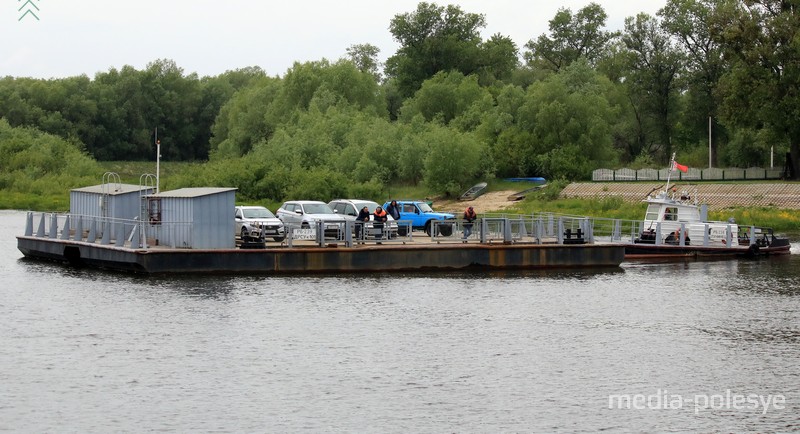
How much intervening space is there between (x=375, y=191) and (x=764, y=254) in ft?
125

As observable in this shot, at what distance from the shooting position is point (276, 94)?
11744 centimetres

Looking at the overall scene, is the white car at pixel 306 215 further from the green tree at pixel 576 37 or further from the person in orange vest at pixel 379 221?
the green tree at pixel 576 37

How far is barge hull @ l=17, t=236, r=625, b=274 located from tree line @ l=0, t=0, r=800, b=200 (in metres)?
36.3

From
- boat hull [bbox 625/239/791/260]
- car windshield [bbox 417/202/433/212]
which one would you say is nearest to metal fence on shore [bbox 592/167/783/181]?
boat hull [bbox 625/239/791/260]

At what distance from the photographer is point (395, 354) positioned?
1185 inches

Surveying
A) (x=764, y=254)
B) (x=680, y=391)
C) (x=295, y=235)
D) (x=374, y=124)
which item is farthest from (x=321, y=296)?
(x=374, y=124)

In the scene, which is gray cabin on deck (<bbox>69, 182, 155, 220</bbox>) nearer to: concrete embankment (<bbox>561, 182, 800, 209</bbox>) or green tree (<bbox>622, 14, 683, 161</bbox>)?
concrete embankment (<bbox>561, 182, 800, 209</bbox>)

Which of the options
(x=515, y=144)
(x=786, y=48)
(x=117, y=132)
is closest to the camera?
(x=786, y=48)

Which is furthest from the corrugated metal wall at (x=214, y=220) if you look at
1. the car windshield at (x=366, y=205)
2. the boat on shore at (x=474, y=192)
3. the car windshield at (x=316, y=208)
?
the boat on shore at (x=474, y=192)

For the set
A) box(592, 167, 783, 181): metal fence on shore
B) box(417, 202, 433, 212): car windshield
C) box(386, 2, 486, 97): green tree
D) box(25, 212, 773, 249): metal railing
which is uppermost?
box(386, 2, 486, 97): green tree

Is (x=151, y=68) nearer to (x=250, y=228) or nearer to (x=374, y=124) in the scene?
(x=374, y=124)

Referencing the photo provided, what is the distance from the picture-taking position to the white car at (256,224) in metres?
45.7

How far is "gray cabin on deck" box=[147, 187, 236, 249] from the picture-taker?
42875mm

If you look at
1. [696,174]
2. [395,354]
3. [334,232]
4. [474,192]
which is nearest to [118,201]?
[334,232]
